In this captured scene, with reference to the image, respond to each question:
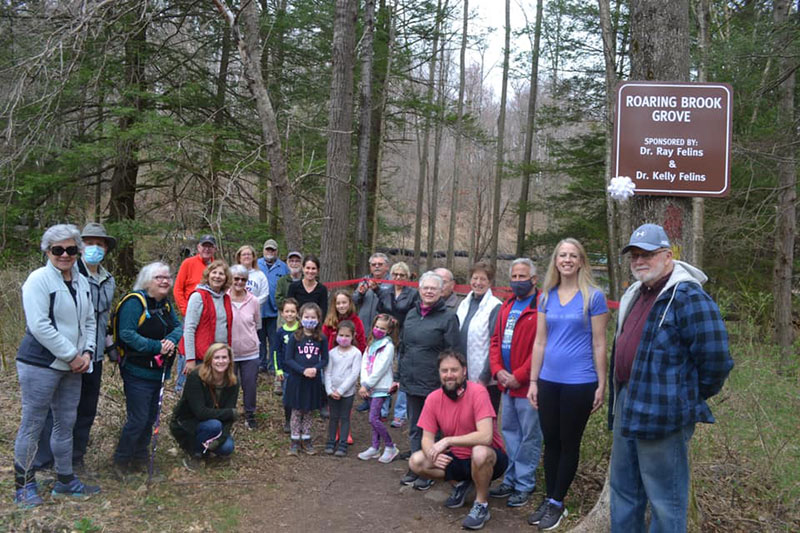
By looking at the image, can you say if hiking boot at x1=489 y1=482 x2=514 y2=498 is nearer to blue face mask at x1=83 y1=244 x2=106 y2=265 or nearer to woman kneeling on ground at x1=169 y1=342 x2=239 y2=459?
woman kneeling on ground at x1=169 y1=342 x2=239 y2=459

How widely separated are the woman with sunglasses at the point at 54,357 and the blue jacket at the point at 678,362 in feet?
12.2

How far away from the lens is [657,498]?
3207 millimetres

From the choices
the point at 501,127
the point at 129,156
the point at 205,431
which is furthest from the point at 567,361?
the point at 501,127

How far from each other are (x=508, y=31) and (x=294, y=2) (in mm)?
14903

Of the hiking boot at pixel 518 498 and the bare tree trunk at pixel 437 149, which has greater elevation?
the bare tree trunk at pixel 437 149

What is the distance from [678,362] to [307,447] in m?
4.08

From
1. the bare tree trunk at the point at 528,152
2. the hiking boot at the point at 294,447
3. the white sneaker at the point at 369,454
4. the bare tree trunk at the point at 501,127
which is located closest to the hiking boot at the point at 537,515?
the white sneaker at the point at 369,454

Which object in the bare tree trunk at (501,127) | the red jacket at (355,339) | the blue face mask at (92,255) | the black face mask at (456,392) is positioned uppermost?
the bare tree trunk at (501,127)

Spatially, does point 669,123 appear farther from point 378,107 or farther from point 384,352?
point 378,107

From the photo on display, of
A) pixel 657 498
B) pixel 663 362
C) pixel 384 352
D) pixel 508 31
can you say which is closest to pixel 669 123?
pixel 663 362

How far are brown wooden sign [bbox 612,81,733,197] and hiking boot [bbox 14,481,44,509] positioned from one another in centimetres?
453

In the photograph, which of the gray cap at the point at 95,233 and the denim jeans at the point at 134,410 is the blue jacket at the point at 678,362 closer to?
the denim jeans at the point at 134,410

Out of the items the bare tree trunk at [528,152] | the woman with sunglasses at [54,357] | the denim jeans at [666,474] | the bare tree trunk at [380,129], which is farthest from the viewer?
the bare tree trunk at [528,152]

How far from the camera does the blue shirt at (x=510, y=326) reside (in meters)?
5.04
